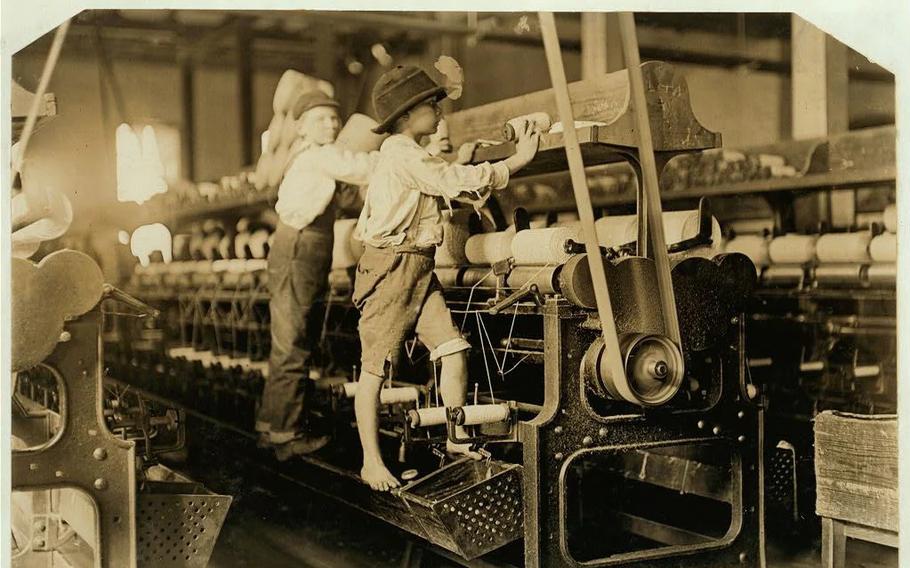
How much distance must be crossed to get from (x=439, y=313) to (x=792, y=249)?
2.00 m

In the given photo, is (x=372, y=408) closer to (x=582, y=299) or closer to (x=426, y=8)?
(x=582, y=299)

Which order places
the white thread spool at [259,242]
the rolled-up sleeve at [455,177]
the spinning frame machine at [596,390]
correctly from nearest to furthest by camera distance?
the spinning frame machine at [596,390]
the rolled-up sleeve at [455,177]
the white thread spool at [259,242]

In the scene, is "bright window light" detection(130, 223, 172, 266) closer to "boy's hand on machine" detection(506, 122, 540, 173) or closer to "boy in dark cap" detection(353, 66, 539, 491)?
"boy in dark cap" detection(353, 66, 539, 491)

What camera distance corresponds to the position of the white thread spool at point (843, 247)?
13.6ft

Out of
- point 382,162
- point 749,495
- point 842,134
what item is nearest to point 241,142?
point 382,162

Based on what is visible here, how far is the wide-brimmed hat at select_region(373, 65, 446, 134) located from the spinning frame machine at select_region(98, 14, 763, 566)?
0.37 metres

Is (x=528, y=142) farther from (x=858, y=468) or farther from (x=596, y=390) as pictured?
(x=858, y=468)

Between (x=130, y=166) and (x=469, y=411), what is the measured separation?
1798 millimetres

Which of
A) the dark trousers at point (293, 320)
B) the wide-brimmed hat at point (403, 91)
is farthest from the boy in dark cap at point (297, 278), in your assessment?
the wide-brimmed hat at point (403, 91)

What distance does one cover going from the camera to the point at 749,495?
128 inches

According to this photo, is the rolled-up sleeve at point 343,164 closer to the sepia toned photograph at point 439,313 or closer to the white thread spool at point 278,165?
the sepia toned photograph at point 439,313

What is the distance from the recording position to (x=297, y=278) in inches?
161

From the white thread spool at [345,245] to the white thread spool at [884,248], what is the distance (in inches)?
87.0

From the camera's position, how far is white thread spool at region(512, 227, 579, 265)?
10.4 feet
